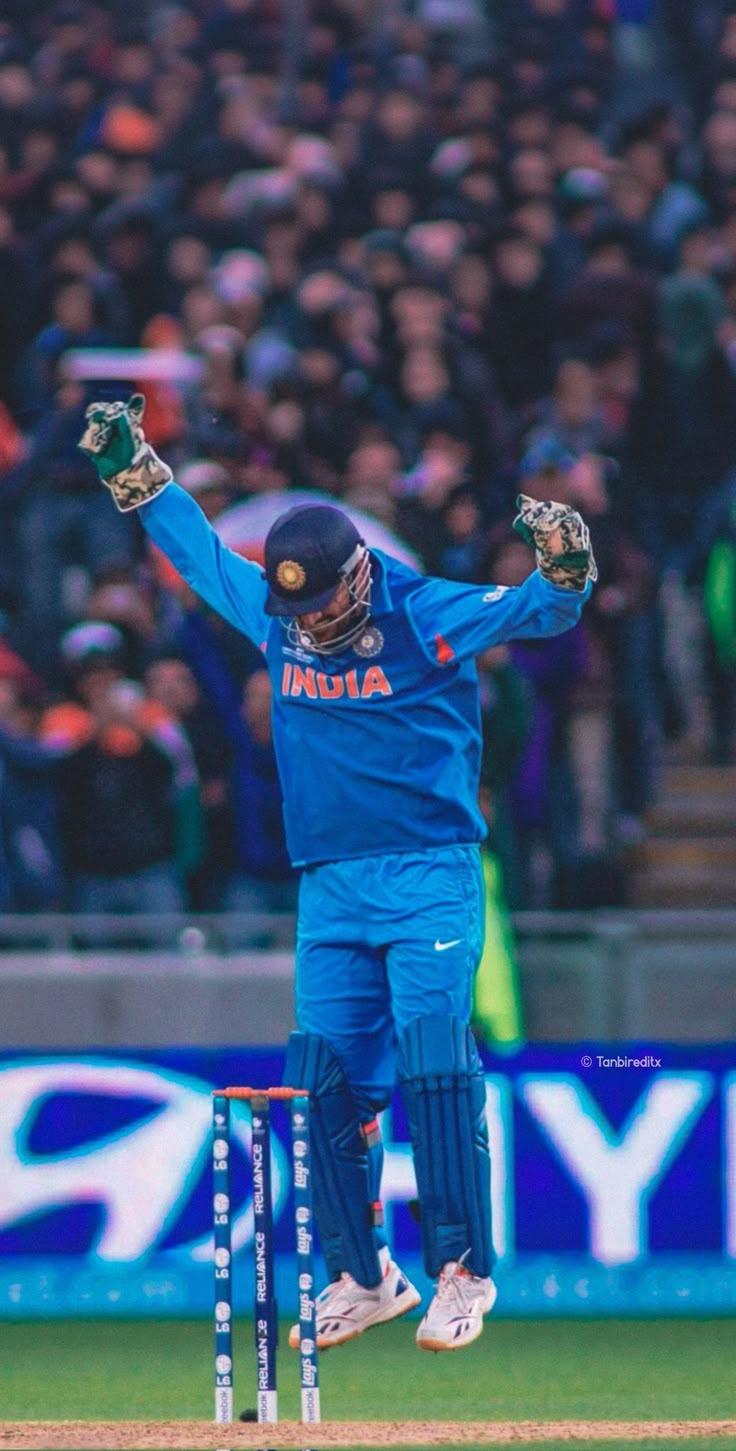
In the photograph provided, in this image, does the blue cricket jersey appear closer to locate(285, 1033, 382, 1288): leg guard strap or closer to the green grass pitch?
locate(285, 1033, 382, 1288): leg guard strap

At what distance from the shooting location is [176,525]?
25.4 ft

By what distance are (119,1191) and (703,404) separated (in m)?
5.90

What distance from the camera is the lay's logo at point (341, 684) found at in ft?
24.5

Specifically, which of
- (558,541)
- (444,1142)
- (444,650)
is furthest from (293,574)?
(444,1142)

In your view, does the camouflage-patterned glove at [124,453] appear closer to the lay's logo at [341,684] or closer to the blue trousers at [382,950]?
Answer: the lay's logo at [341,684]

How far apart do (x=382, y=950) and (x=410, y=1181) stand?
3397 millimetres

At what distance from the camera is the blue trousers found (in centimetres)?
736

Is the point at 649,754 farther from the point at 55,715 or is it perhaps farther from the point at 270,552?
the point at 270,552

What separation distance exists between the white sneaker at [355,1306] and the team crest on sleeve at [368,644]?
73.0 inches

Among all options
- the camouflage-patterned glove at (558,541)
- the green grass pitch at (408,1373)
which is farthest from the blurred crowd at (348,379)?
the camouflage-patterned glove at (558,541)

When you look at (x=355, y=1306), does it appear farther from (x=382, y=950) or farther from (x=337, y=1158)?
(x=382, y=950)

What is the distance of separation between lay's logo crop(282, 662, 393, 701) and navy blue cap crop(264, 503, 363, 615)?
11.0 inches

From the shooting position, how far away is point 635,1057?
10781mm

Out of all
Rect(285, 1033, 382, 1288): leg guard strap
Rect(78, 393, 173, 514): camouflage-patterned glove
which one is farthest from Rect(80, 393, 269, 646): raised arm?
Rect(285, 1033, 382, 1288): leg guard strap
